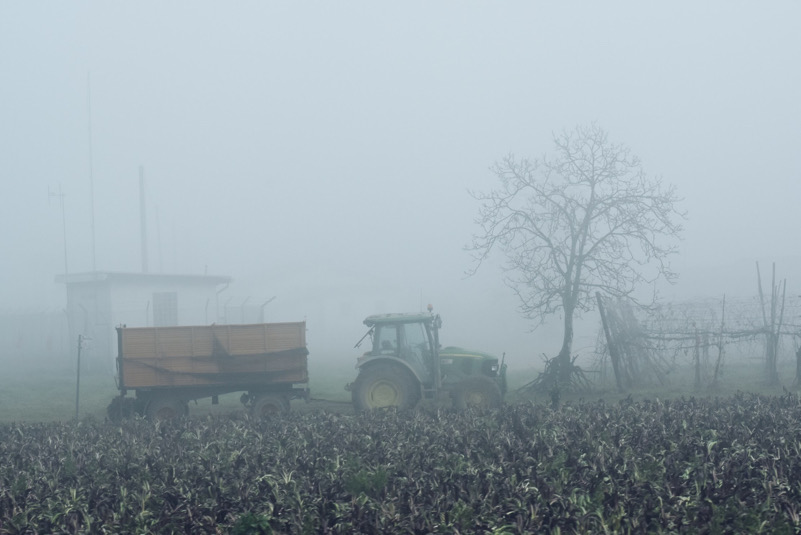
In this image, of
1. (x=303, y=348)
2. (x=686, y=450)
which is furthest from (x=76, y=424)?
(x=686, y=450)

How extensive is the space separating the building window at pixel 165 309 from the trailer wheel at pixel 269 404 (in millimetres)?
18802

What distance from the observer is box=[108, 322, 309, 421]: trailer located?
17.1 m

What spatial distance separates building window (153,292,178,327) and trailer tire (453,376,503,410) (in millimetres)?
21484

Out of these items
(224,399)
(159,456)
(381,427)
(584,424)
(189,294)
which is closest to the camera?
(159,456)

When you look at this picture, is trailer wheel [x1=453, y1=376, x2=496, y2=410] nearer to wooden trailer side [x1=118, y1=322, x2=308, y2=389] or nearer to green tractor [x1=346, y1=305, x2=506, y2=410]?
green tractor [x1=346, y1=305, x2=506, y2=410]

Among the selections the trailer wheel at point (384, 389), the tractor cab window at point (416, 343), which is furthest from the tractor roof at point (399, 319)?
the trailer wheel at point (384, 389)

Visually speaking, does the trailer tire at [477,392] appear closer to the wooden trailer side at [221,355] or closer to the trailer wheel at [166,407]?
the wooden trailer side at [221,355]

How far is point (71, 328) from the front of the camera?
3338 centimetres

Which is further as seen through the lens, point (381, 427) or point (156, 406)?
point (156, 406)

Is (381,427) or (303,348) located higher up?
(303,348)

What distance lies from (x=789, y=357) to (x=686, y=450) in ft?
56.5

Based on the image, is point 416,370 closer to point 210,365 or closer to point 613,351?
point 210,365

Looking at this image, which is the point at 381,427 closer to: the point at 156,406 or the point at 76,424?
the point at 76,424

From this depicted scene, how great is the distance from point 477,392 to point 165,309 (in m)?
21.9
